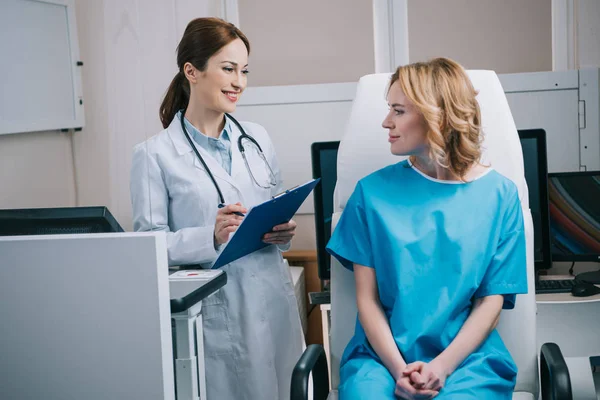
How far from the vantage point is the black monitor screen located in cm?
213

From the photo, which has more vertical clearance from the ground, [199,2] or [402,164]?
[199,2]

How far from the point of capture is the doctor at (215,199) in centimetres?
159

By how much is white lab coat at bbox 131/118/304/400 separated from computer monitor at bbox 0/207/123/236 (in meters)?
0.40

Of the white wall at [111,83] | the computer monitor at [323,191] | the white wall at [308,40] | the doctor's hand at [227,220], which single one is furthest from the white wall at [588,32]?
the white wall at [111,83]

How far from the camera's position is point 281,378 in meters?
1.70

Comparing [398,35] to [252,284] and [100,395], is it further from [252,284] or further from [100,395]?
[100,395]

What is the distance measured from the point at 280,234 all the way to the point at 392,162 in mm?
307

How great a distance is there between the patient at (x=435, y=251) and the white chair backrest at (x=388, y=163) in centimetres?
7

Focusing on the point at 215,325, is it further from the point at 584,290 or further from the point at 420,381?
the point at 584,290

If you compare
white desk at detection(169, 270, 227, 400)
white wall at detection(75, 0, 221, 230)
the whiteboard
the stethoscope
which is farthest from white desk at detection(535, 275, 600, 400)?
the whiteboard

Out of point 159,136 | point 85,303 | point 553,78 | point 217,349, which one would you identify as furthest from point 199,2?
point 553,78

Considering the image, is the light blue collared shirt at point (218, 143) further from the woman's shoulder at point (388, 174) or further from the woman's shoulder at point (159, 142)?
the woman's shoulder at point (388, 174)

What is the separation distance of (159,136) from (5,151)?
490 mm

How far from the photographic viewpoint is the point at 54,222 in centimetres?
114
